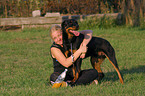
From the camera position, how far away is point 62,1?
566 inches

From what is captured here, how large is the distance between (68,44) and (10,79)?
1.64 m

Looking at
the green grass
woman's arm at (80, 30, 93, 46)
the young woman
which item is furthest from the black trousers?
woman's arm at (80, 30, 93, 46)

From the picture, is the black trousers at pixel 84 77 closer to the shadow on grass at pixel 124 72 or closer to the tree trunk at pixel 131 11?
the shadow on grass at pixel 124 72

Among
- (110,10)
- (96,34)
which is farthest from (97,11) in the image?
(96,34)

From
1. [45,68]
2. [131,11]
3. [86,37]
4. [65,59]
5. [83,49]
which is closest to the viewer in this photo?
[83,49]

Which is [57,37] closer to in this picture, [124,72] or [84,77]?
[84,77]

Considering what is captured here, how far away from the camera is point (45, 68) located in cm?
634

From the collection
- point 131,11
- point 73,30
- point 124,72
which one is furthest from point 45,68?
point 131,11

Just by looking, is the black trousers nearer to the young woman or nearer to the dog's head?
the young woman

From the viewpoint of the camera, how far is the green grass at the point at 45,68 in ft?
14.0

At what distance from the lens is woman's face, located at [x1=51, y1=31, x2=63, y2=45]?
4453mm

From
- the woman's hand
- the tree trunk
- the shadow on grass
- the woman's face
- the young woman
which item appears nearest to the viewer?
the woman's hand

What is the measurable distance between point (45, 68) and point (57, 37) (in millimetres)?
2007

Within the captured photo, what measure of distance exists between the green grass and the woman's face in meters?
0.82
